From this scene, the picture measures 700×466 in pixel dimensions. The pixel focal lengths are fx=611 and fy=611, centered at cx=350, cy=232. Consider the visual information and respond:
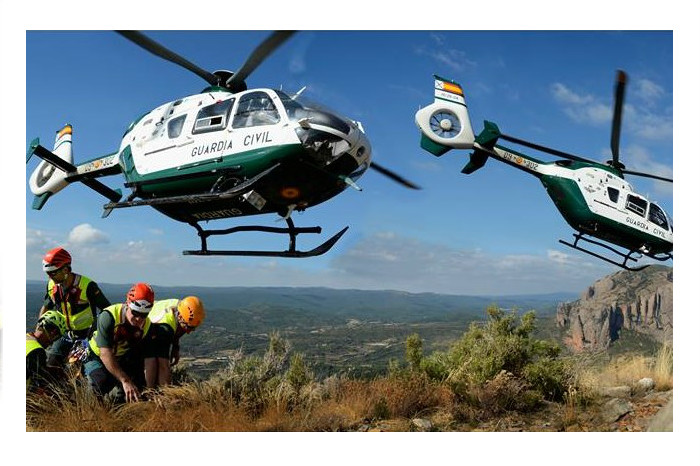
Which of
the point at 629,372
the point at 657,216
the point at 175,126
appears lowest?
the point at 629,372

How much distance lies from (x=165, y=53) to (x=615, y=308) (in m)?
15.1

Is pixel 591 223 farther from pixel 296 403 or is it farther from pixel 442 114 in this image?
pixel 296 403

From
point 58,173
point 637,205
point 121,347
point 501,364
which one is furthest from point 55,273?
point 637,205

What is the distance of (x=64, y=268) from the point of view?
585cm

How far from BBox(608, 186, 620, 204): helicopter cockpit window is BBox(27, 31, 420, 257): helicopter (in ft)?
16.4

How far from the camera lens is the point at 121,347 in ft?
17.0

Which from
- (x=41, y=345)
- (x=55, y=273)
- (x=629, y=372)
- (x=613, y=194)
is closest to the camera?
(x=41, y=345)

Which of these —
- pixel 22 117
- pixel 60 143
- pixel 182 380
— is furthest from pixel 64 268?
pixel 60 143

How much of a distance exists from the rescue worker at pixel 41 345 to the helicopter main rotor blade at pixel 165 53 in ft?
10.3

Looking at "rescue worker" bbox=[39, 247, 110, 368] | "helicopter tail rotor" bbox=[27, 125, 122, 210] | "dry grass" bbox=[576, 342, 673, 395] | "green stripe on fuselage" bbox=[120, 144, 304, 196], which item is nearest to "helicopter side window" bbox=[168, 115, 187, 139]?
"green stripe on fuselage" bbox=[120, 144, 304, 196]

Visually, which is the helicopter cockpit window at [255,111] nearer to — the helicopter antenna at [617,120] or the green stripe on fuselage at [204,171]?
the green stripe on fuselage at [204,171]

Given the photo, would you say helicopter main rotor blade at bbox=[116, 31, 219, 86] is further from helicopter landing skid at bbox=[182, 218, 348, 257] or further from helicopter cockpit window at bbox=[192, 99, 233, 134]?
helicopter landing skid at bbox=[182, 218, 348, 257]
